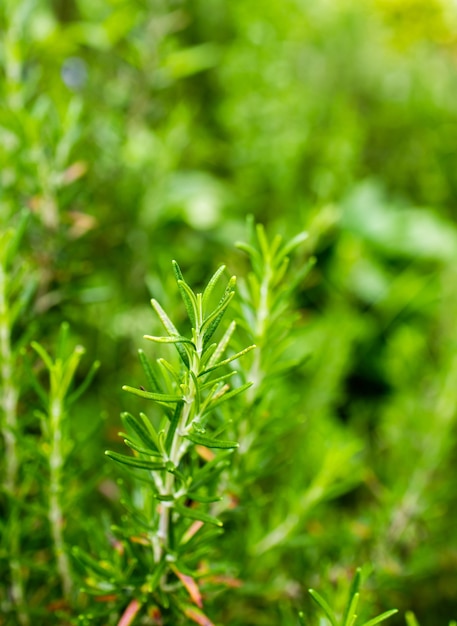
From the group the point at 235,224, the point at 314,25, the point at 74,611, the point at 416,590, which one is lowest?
the point at 416,590

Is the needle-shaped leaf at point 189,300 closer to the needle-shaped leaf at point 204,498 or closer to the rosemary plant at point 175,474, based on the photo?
the rosemary plant at point 175,474

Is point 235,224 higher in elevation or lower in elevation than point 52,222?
lower

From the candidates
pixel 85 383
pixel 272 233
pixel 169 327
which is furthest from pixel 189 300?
pixel 272 233

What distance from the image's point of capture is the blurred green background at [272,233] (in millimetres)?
586

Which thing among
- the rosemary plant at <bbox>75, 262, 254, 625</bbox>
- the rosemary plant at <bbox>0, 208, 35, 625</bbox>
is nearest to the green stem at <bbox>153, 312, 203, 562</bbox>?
the rosemary plant at <bbox>75, 262, 254, 625</bbox>

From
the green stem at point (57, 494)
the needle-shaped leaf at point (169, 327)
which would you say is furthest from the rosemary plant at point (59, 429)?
the needle-shaped leaf at point (169, 327)

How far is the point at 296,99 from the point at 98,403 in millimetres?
1054

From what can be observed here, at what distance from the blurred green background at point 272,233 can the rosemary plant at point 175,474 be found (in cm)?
8

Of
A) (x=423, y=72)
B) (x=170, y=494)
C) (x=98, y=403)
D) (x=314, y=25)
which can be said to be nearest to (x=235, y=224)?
(x=98, y=403)

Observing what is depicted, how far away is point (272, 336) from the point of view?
1.40ft

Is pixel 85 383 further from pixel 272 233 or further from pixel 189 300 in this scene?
pixel 272 233

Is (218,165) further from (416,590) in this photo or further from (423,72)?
(416,590)

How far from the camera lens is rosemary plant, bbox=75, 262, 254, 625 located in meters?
0.31

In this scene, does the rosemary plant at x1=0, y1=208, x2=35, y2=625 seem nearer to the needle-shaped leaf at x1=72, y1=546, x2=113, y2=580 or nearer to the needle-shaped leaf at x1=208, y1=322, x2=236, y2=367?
the needle-shaped leaf at x1=72, y1=546, x2=113, y2=580
